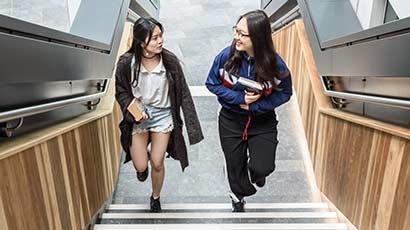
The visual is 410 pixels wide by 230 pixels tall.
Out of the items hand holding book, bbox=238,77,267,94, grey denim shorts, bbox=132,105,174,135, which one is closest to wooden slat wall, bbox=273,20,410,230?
hand holding book, bbox=238,77,267,94

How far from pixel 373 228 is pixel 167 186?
1.67 meters

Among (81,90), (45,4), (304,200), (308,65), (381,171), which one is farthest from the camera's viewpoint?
(308,65)

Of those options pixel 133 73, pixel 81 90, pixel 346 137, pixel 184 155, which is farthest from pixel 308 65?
pixel 81 90

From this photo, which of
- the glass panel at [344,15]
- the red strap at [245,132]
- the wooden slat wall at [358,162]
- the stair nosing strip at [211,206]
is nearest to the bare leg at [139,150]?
the stair nosing strip at [211,206]

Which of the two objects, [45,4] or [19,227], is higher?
[45,4]

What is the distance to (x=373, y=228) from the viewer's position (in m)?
1.84

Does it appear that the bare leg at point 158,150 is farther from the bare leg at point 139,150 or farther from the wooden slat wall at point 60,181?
the wooden slat wall at point 60,181

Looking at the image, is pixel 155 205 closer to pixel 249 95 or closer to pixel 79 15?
pixel 249 95

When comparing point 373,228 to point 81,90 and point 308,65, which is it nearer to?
point 308,65

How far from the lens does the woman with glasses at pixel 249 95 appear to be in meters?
2.12

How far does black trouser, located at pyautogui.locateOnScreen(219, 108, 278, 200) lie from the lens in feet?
7.68

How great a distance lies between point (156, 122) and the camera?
2354 millimetres

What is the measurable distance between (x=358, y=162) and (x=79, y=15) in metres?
2.35

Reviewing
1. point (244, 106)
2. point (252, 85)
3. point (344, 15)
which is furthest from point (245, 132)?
point (344, 15)
